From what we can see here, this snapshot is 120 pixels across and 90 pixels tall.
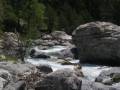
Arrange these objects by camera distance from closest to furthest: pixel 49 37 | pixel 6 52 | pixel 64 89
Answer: pixel 64 89
pixel 6 52
pixel 49 37

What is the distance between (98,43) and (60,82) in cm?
1855

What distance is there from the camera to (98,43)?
33.6m

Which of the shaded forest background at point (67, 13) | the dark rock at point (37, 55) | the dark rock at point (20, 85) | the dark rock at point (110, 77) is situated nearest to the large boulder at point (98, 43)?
the dark rock at point (37, 55)

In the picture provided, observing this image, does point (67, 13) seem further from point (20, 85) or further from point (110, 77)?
point (20, 85)

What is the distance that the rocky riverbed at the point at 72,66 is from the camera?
1545cm

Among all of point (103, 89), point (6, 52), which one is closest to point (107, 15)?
point (6, 52)

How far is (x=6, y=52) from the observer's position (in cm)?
2722

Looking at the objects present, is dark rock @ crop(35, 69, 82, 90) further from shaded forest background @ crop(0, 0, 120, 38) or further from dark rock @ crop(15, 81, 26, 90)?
shaded forest background @ crop(0, 0, 120, 38)

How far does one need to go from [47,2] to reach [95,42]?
46998 millimetres

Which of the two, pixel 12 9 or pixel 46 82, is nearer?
pixel 46 82

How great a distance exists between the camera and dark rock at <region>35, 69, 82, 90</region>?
50.0 feet

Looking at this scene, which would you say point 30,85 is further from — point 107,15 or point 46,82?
point 107,15

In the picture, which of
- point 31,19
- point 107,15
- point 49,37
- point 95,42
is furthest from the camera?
point 107,15

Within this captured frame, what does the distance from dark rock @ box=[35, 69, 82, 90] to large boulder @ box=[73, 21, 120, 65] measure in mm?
17028
